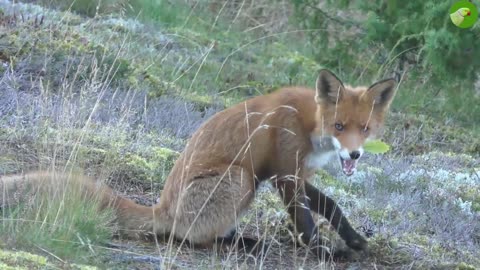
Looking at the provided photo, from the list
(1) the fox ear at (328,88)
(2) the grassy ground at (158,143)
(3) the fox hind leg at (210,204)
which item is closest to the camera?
(2) the grassy ground at (158,143)

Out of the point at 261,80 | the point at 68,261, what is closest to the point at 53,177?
the point at 68,261

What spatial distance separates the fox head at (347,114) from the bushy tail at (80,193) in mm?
1315

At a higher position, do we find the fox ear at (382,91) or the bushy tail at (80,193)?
the fox ear at (382,91)

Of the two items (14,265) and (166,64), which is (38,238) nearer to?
(14,265)

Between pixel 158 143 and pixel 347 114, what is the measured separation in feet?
8.04

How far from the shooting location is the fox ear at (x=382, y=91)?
6219mm

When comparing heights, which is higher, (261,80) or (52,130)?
(52,130)

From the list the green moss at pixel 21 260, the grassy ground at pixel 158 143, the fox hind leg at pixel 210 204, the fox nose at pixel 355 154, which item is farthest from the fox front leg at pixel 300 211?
the green moss at pixel 21 260

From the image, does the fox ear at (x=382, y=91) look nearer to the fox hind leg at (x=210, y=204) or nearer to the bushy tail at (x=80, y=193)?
the fox hind leg at (x=210, y=204)

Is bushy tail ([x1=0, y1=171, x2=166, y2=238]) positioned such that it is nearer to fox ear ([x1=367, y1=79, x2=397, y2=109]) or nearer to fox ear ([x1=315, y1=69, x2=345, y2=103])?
fox ear ([x1=315, y1=69, x2=345, y2=103])

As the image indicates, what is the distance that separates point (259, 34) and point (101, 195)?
31.9 ft

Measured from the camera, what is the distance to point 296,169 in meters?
5.97

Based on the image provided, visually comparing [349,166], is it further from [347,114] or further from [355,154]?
[347,114]

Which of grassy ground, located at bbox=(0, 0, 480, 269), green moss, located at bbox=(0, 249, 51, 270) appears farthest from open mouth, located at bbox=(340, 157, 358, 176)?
green moss, located at bbox=(0, 249, 51, 270)
